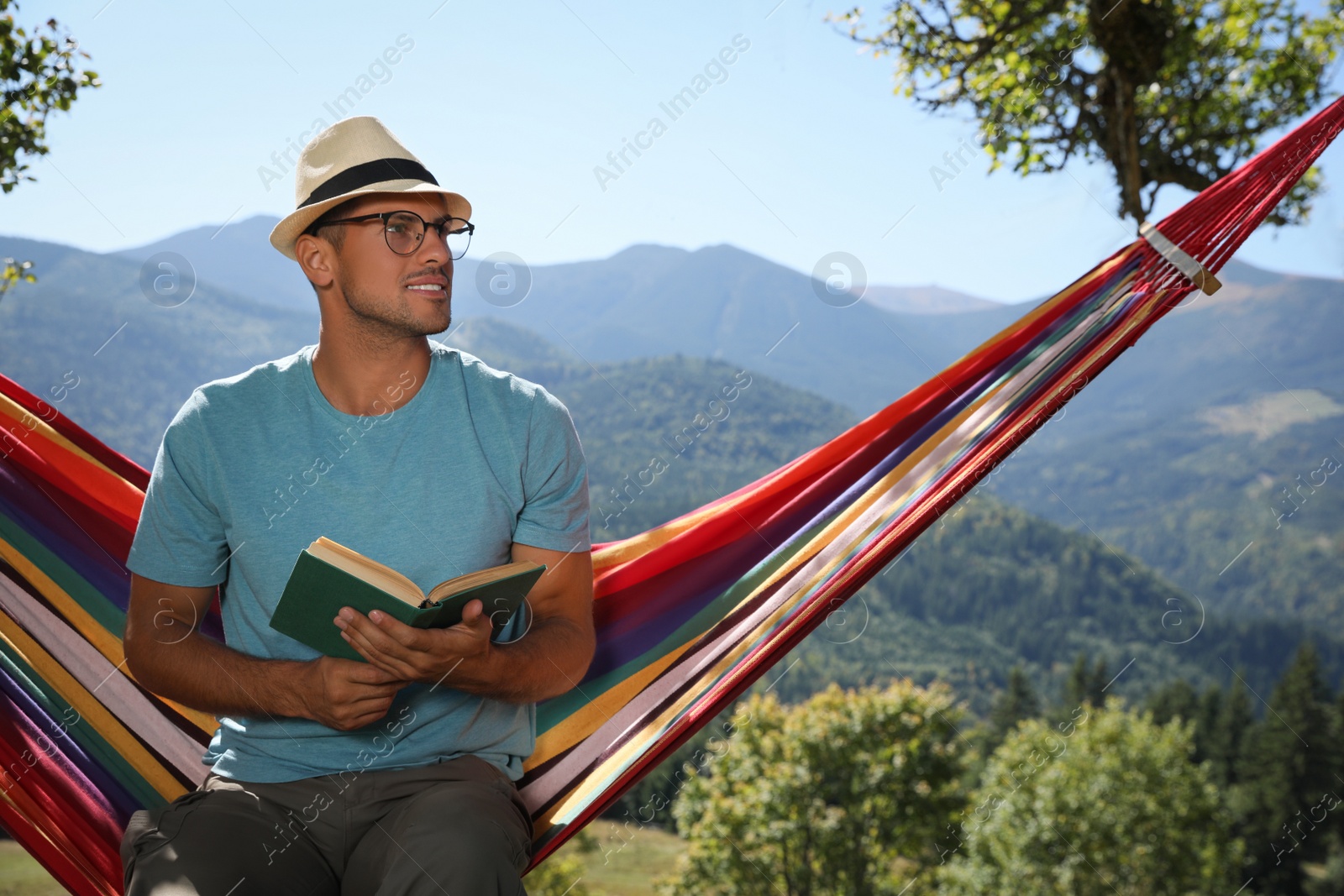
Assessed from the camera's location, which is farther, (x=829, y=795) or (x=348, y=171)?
(x=829, y=795)

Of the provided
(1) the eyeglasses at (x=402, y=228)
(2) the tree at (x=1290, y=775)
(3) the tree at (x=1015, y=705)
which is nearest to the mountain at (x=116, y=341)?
(3) the tree at (x=1015, y=705)

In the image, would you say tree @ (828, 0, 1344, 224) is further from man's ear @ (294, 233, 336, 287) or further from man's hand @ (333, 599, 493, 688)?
man's hand @ (333, 599, 493, 688)

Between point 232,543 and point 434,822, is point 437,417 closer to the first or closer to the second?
point 232,543

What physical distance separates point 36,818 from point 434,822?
930 mm

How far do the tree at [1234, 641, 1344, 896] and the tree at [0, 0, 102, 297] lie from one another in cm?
3778

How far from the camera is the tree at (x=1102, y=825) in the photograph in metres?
23.0

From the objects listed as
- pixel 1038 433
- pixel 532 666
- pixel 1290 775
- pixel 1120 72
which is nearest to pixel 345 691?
pixel 532 666

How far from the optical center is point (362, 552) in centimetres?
160

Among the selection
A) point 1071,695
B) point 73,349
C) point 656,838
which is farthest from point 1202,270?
point 73,349

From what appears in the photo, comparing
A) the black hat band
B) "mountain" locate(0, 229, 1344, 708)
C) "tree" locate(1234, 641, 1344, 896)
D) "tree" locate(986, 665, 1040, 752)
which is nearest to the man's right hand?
the black hat band

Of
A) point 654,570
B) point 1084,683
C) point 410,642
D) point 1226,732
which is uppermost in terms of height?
point 410,642

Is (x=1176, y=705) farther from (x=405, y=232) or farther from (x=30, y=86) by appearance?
(x=405, y=232)

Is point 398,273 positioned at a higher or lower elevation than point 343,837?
higher

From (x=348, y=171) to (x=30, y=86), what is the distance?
7.54 ft
